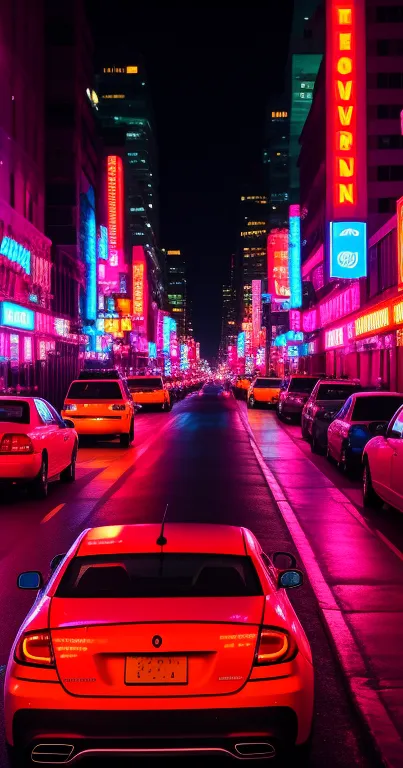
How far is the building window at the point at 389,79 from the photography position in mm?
69562

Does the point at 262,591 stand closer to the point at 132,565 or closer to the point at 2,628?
the point at 132,565

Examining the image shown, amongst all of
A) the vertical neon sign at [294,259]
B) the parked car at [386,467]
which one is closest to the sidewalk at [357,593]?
the parked car at [386,467]

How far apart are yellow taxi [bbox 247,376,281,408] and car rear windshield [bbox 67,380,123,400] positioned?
26863 millimetres

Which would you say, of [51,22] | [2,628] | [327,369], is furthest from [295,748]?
[327,369]

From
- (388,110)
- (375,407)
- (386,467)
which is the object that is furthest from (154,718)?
(388,110)

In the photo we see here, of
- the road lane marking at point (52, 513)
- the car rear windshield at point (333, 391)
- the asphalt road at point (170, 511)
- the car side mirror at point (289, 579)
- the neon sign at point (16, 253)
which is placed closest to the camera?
the car side mirror at point (289, 579)

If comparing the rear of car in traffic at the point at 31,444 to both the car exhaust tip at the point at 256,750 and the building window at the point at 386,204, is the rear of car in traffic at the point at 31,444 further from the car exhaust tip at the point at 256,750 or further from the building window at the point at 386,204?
the building window at the point at 386,204

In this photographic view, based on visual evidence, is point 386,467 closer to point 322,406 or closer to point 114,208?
point 322,406

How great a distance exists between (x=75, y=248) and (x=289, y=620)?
59.9 m

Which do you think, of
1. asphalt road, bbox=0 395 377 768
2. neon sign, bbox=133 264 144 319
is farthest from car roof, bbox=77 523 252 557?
neon sign, bbox=133 264 144 319

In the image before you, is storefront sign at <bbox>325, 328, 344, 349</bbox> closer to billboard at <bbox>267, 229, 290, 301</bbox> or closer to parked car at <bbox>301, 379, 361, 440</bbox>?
billboard at <bbox>267, 229, 290, 301</bbox>

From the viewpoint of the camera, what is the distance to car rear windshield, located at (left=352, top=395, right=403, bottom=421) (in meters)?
17.9

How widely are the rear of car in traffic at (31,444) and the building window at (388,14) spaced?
6176cm

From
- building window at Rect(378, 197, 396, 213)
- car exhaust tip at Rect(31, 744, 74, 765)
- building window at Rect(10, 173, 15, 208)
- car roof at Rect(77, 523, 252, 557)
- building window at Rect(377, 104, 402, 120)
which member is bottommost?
car exhaust tip at Rect(31, 744, 74, 765)
